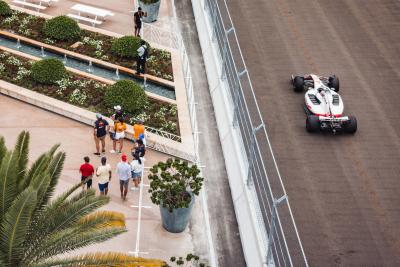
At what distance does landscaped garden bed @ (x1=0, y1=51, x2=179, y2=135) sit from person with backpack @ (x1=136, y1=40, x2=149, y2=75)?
131cm

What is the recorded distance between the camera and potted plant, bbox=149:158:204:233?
18.8m

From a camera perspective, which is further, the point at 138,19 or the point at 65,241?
the point at 138,19

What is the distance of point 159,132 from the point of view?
23.4m

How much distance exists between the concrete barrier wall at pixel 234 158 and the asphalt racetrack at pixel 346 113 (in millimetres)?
1179

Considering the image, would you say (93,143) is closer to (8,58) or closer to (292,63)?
(8,58)

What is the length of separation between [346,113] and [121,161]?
281 inches

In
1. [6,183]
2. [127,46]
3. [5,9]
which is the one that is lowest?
[6,183]

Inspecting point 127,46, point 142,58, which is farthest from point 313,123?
point 127,46

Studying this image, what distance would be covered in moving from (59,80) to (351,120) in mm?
8768

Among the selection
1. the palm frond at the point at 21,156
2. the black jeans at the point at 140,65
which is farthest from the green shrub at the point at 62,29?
the palm frond at the point at 21,156

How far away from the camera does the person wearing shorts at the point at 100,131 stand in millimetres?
21469

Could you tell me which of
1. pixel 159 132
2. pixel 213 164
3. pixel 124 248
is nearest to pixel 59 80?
pixel 159 132

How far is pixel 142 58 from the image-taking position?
2591 centimetres

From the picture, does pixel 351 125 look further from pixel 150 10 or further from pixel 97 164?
pixel 150 10
